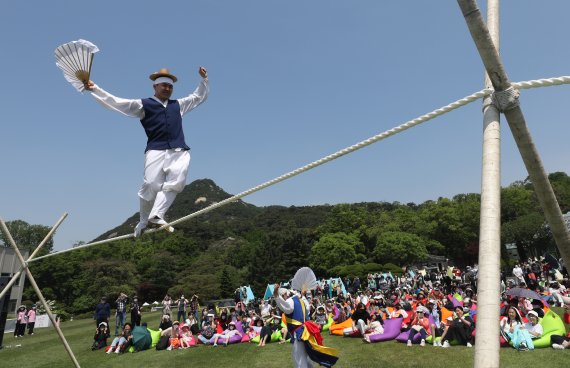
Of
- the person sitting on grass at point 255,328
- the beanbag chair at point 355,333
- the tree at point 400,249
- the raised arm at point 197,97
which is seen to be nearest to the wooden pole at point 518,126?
the raised arm at point 197,97

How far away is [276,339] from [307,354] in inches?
177

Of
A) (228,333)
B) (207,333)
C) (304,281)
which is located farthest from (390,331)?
(207,333)

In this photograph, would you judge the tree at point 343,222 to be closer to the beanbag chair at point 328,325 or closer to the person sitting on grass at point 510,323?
the beanbag chair at point 328,325

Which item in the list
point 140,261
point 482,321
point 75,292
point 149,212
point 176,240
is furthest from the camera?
point 176,240

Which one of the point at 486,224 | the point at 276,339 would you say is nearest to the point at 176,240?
the point at 276,339

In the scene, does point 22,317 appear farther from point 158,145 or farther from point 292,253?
point 292,253

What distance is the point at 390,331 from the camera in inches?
375

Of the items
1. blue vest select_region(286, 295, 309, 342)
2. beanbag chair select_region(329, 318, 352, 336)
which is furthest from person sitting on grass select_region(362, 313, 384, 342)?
blue vest select_region(286, 295, 309, 342)

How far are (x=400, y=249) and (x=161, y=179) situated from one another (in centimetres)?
4126

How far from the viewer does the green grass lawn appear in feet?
23.1

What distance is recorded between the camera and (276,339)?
1041 centimetres

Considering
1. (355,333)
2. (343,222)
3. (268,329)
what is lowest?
(268,329)

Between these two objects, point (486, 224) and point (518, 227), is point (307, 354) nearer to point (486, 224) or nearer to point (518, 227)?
point (486, 224)

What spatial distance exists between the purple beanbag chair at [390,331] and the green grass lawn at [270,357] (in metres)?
0.27
